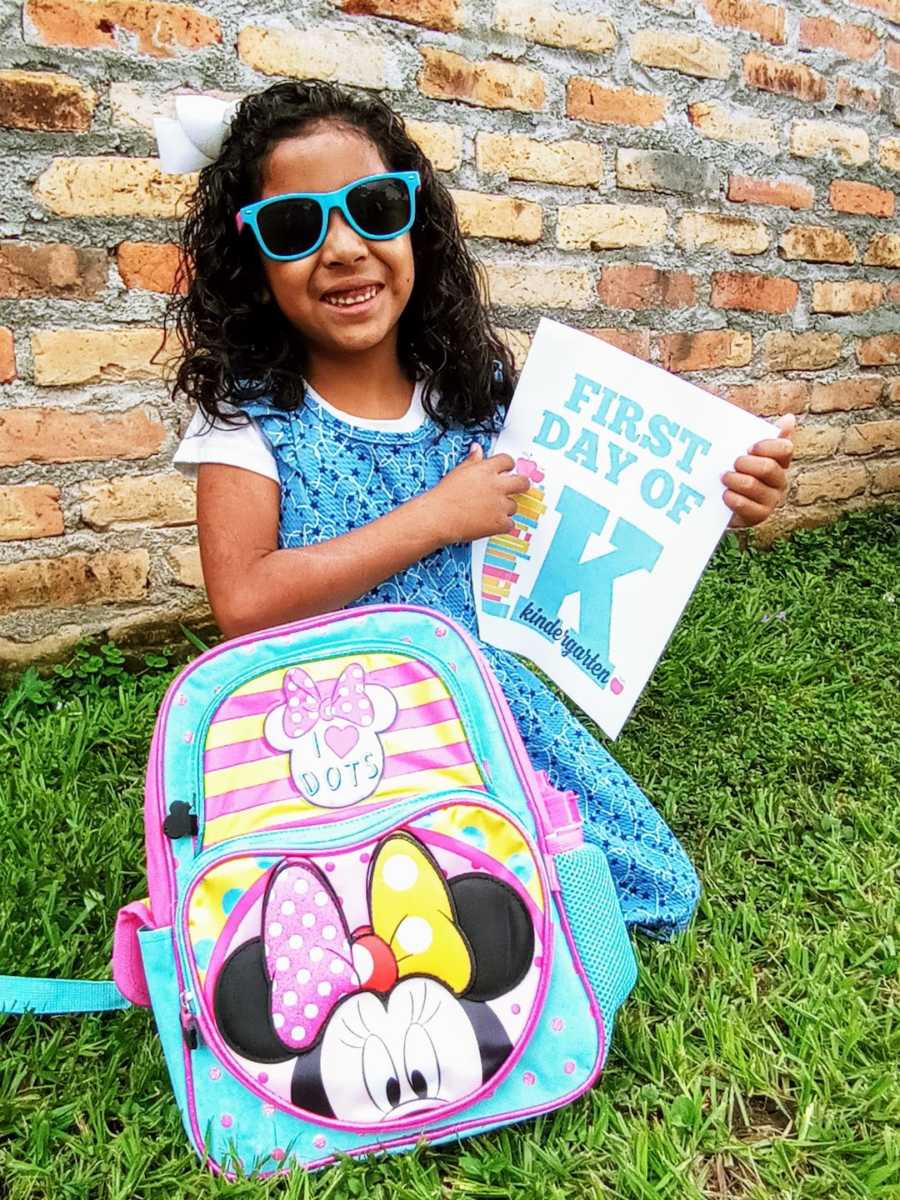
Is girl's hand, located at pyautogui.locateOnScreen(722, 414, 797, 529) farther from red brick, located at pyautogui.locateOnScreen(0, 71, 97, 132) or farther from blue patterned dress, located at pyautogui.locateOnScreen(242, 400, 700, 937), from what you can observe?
red brick, located at pyautogui.locateOnScreen(0, 71, 97, 132)

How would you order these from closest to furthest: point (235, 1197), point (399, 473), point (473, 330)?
point (235, 1197) → point (399, 473) → point (473, 330)

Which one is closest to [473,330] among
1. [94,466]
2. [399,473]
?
[399,473]

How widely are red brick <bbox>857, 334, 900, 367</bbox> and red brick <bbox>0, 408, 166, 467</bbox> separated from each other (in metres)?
1.90

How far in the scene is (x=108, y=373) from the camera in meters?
1.89

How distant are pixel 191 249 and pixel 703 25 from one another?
5.04ft

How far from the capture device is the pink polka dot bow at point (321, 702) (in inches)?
43.9

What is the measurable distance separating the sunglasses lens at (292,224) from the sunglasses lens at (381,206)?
4 cm

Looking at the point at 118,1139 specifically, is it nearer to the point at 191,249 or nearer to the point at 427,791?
the point at 427,791

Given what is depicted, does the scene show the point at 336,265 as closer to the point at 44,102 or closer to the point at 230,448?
the point at 230,448

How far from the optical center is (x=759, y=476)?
122 centimetres

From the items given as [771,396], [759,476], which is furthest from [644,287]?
[759,476]

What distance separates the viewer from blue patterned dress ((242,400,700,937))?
1.30 metres

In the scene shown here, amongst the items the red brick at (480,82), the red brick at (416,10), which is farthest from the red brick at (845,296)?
the red brick at (416,10)

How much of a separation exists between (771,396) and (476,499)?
1692 mm
